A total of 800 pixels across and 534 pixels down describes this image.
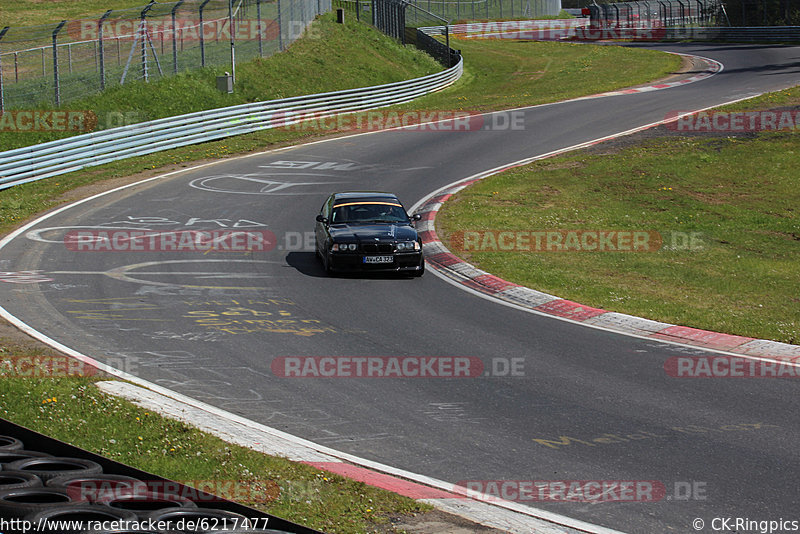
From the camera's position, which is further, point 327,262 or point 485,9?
point 485,9

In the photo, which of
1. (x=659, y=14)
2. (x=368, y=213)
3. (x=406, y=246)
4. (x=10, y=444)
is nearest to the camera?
(x=10, y=444)

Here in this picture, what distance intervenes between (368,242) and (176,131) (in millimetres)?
15995

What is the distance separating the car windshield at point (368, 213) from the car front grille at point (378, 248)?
1.26 metres

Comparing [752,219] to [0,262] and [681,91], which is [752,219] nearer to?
[0,262]

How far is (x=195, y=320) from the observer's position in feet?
45.4

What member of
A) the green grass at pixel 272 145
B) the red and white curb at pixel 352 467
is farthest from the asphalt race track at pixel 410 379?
the green grass at pixel 272 145

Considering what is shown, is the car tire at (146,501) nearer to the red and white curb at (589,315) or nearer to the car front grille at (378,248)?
the red and white curb at (589,315)

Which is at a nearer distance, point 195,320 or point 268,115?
point 195,320

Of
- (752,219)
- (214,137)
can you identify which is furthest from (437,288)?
(214,137)

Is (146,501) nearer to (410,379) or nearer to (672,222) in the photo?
(410,379)

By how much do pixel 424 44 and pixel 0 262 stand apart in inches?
1786

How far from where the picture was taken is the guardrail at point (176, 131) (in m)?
25.8

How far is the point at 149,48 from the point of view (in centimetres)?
3856

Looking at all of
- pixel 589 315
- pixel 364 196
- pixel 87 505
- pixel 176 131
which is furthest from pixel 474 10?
pixel 87 505
